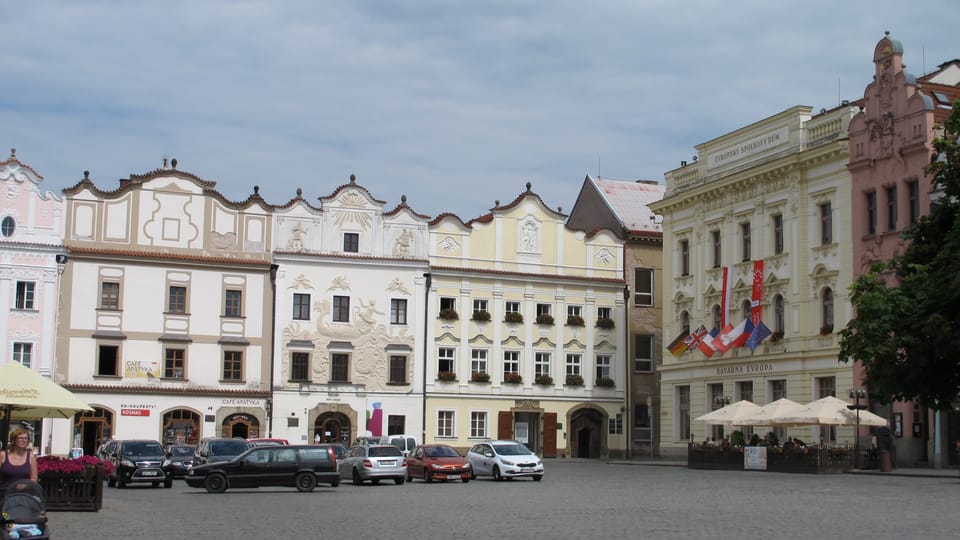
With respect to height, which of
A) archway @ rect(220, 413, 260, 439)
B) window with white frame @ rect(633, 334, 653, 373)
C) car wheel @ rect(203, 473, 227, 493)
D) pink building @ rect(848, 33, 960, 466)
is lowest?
car wheel @ rect(203, 473, 227, 493)

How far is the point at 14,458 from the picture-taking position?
16953 millimetres

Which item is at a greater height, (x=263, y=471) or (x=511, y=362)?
(x=511, y=362)

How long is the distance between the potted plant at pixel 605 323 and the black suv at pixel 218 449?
31.0 meters

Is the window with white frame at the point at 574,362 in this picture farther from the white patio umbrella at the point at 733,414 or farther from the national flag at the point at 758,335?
the white patio umbrella at the point at 733,414

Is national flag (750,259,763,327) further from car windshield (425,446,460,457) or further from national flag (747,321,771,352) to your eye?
car windshield (425,446,460,457)

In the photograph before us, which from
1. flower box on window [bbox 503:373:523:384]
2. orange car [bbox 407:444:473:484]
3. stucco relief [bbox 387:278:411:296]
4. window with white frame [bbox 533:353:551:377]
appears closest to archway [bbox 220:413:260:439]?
→ stucco relief [bbox 387:278:411:296]

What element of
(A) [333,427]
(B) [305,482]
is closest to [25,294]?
(A) [333,427]

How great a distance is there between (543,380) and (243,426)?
53.1 ft

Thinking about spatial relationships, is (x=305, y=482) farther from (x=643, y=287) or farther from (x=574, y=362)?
(x=643, y=287)

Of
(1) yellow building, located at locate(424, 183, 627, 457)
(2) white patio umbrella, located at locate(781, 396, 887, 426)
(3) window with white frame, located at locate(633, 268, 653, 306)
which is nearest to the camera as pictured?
(2) white patio umbrella, located at locate(781, 396, 887, 426)

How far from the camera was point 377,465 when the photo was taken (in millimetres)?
41656

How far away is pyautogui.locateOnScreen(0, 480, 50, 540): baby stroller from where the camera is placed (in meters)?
15.3

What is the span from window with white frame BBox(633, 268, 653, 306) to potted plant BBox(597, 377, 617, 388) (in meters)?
4.58

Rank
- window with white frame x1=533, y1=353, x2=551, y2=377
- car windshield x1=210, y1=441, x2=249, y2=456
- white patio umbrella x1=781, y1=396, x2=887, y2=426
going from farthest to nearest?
1. window with white frame x1=533, y1=353, x2=551, y2=377
2. white patio umbrella x1=781, y1=396, x2=887, y2=426
3. car windshield x1=210, y1=441, x2=249, y2=456
